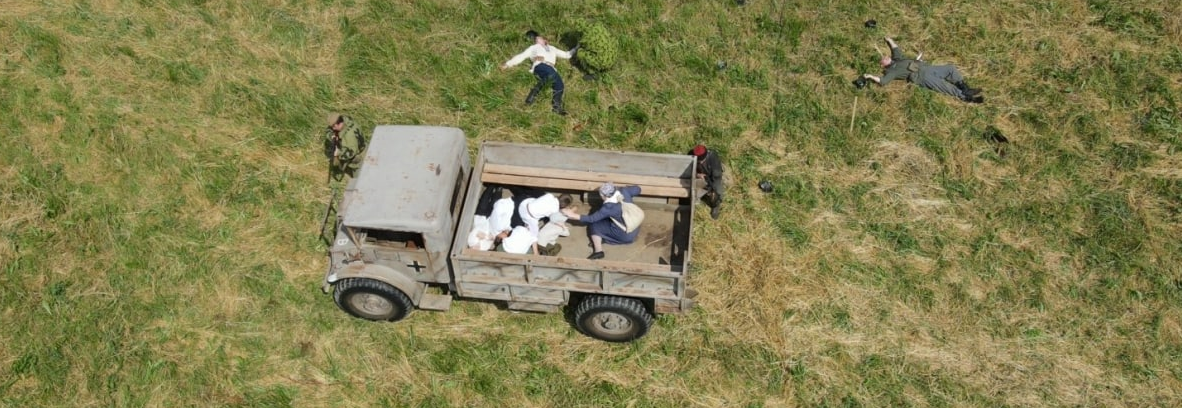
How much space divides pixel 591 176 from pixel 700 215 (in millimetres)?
1818

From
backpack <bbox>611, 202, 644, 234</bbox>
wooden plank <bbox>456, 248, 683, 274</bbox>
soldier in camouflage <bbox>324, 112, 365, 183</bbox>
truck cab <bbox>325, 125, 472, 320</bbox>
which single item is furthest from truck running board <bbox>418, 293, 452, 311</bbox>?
soldier in camouflage <bbox>324, 112, 365, 183</bbox>

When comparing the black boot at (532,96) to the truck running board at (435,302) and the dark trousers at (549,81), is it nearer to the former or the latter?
the dark trousers at (549,81)

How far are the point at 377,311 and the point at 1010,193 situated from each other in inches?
338

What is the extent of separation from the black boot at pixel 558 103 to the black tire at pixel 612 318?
3763mm

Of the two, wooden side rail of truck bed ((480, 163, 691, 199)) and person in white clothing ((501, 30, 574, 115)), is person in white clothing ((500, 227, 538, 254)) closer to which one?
wooden side rail of truck bed ((480, 163, 691, 199))

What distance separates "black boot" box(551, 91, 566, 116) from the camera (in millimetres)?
11641

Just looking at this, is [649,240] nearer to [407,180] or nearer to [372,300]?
[407,180]

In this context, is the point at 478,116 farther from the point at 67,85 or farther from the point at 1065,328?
the point at 1065,328

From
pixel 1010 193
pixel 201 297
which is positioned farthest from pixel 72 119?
pixel 1010 193

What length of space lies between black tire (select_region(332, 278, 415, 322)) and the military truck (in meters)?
0.02

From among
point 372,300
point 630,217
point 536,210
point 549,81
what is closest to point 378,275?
point 372,300

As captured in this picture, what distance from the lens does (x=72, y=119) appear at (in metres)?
11.2

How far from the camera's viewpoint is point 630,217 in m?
8.81

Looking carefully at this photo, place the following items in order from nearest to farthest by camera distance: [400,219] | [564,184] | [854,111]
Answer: [400,219] < [564,184] < [854,111]
